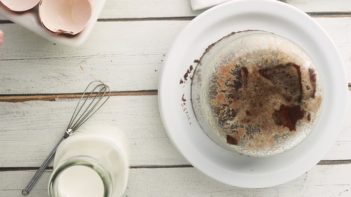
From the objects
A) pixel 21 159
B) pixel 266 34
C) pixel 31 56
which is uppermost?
pixel 266 34

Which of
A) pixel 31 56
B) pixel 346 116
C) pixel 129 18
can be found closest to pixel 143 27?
pixel 129 18

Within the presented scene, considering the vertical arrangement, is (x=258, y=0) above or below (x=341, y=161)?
above

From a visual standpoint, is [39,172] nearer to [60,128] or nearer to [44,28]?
[60,128]

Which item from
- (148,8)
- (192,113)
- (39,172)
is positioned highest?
(148,8)

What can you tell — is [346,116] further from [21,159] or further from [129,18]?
[21,159]

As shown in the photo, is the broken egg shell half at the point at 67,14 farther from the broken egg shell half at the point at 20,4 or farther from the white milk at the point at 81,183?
the white milk at the point at 81,183

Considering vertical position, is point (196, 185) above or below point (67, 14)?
below

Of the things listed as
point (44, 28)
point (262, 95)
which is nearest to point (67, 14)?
point (44, 28)

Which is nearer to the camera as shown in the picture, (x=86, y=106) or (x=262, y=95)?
(x=262, y=95)
